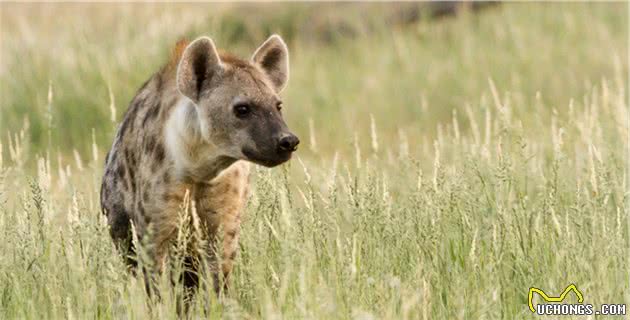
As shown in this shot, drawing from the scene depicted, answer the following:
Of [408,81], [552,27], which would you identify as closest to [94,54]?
[408,81]

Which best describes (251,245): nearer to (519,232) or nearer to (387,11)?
(519,232)

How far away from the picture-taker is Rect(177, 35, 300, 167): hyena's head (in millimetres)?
4871

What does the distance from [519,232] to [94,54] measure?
6.26 meters

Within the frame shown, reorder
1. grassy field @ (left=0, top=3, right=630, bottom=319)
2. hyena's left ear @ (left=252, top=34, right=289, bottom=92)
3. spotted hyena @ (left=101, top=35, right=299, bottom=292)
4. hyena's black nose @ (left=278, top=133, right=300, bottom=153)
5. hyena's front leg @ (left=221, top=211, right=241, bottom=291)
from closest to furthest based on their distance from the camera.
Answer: grassy field @ (left=0, top=3, right=630, bottom=319), hyena's black nose @ (left=278, top=133, right=300, bottom=153), spotted hyena @ (left=101, top=35, right=299, bottom=292), hyena's front leg @ (left=221, top=211, right=241, bottom=291), hyena's left ear @ (left=252, top=34, right=289, bottom=92)

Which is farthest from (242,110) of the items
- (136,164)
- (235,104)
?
(136,164)

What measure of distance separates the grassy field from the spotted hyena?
0.47ft

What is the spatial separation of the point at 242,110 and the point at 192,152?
0.28 m

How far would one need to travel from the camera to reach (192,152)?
510 centimetres

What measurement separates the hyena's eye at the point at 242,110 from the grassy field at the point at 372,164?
0.35 metres

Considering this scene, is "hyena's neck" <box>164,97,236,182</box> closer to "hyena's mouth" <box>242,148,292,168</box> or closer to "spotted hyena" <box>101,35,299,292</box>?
"spotted hyena" <box>101,35,299,292</box>

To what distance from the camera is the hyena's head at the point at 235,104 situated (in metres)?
4.87

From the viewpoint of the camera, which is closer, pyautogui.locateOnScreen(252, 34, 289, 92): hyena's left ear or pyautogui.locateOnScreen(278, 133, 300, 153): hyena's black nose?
pyautogui.locateOnScreen(278, 133, 300, 153): hyena's black nose

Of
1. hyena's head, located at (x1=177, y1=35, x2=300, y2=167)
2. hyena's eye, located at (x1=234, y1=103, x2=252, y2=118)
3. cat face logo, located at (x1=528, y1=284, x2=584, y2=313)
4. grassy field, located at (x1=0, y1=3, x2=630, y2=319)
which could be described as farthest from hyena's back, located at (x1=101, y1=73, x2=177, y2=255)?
cat face logo, located at (x1=528, y1=284, x2=584, y2=313)

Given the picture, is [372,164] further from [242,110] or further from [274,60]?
[242,110]
